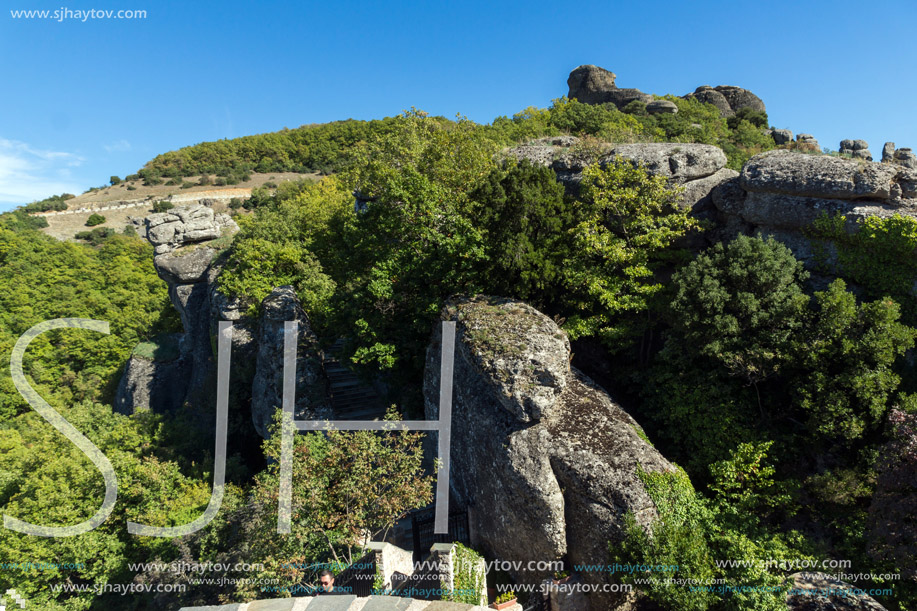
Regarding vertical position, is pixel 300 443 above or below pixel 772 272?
below

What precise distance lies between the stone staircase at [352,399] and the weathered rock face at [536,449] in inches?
298

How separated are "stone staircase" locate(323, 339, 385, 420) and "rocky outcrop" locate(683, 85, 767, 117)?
42765mm

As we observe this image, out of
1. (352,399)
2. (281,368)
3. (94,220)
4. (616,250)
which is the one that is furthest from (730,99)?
(94,220)

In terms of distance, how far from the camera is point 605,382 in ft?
53.4

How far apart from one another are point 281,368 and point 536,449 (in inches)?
485

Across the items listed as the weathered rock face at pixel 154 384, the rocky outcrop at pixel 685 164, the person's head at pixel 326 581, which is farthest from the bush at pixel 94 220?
the person's head at pixel 326 581

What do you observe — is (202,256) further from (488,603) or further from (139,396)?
(488,603)

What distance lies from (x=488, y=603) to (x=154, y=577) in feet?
33.1

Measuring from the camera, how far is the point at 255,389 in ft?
64.6

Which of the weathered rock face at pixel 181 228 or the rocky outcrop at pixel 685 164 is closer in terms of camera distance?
the rocky outcrop at pixel 685 164

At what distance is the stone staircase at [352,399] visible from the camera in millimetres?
19578

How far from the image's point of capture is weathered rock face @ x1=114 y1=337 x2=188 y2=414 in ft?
92.1

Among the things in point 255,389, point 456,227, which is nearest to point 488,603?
point 456,227

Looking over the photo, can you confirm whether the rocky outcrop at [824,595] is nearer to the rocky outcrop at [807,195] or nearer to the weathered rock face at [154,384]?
the rocky outcrop at [807,195]
